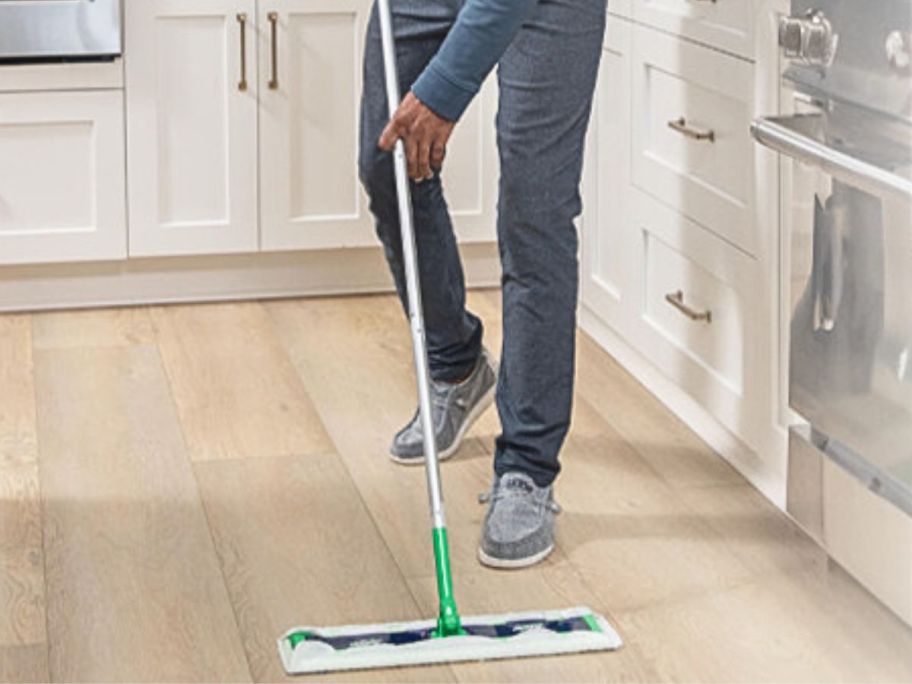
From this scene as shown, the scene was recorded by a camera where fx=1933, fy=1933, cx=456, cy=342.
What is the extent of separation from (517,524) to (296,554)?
12.3 inches

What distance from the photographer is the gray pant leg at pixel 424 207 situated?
2.78 m

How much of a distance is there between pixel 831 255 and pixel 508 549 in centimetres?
61

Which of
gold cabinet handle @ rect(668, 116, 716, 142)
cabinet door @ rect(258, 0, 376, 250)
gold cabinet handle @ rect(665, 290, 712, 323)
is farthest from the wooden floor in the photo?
gold cabinet handle @ rect(668, 116, 716, 142)

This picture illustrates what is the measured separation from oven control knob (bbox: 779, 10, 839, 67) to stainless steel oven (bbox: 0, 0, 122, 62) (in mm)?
1662

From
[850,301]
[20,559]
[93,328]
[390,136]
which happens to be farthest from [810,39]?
[93,328]

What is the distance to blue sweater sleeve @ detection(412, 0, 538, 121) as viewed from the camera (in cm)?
236

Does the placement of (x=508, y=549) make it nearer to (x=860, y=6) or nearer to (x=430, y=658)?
(x=430, y=658)

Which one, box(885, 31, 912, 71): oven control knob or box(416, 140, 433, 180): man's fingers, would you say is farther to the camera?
box(416, 140, 433, 180): man's fingers

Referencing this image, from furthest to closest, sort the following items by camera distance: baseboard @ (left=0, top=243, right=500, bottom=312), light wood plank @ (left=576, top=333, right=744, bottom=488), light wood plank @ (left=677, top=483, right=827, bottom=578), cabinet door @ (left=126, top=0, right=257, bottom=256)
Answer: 1. baseboard @ (left=0, top=243, right=500, bottom=312)
2. cabinet door @ (left=126, top=0, right=257, bottom=256)
3. light wood plank @ (left=576, top=333, right=744, bottom=488)
4. light wood plank @ (left=677, top=483, right=827, bottom=578)

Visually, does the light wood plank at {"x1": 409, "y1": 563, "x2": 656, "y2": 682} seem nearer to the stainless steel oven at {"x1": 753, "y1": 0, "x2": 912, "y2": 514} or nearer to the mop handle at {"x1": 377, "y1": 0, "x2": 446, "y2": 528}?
the mop handle at {"x1": 377, "y1": 0, "x2": 446, "y2": 528}

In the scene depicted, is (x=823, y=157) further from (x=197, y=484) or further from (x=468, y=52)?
(x=197, y=484)

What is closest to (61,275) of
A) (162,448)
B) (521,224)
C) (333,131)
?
(333,131)

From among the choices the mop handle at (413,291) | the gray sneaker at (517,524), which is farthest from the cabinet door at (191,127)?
the gray sneaker at (517,524)

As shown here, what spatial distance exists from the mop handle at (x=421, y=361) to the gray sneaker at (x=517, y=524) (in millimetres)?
103
